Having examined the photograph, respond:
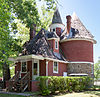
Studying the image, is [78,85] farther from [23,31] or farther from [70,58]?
[23,31]

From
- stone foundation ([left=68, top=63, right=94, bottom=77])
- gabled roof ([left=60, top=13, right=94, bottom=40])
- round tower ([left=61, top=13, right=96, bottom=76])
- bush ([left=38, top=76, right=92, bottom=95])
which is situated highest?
gabled roof ([left=60, top=13, right=94, bottom=40])

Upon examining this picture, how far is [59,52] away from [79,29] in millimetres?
4890

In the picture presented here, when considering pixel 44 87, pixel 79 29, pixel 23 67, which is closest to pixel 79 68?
pixel 79 29

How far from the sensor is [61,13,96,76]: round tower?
21.0 meters

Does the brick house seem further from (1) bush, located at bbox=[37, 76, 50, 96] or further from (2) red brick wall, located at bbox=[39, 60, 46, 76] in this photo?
(1) bush, located at bbox=[37, 76, 50, 96]

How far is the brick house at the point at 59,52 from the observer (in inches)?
680

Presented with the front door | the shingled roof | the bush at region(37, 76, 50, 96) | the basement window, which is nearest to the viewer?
the bush at region(37, 76, 50, 96)

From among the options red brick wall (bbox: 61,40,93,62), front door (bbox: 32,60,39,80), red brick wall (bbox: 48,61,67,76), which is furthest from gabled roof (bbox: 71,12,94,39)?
front door (bbox: 32,60,39,80)

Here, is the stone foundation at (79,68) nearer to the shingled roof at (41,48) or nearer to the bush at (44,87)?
the shingled roof at (41,48)

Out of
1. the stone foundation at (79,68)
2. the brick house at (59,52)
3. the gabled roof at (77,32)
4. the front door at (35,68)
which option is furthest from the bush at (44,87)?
the gabled roof at (77,32)

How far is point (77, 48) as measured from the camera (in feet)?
69.6

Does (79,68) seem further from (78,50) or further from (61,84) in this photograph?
(61,84)

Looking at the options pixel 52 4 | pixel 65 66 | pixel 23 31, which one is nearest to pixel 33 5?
pixel 52 4

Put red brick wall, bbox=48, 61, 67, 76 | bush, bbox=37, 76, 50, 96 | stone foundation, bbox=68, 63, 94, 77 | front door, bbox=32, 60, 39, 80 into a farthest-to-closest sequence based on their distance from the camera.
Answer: stone foundation, bbox=68, 63, 94, 77 < red brick wall, bbox=48, 61, 67, 76 < front door, bbox=32, 60, 39, 80 < bush, bbox=37, 76, 50, 96
